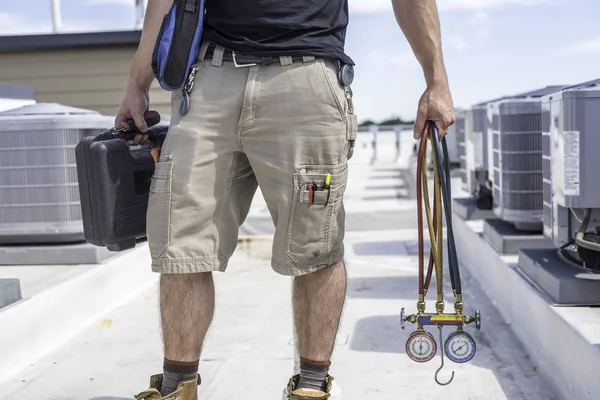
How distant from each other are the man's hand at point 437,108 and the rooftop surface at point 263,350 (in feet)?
3.30

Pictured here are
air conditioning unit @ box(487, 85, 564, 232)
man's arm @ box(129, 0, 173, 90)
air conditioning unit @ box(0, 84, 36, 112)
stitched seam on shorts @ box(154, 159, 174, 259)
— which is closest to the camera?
stitched seam on shorts @ box(154, 159, 174, 259)

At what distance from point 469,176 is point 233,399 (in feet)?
12.5

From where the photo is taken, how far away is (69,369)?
331 centimetres

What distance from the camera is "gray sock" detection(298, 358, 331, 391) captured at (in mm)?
2441

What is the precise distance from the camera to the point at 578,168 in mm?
3197

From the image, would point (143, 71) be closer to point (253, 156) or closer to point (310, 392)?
point (253, 156)

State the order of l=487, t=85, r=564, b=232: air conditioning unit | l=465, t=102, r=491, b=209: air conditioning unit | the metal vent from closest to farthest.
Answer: the metal vent, l=487, t=85, r=564, b=232: air conditioning unit, l=465, t=102, r=491, b=209: air conditioning unit

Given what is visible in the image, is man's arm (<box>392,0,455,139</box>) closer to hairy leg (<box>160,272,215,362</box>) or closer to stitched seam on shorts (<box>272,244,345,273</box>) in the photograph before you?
stitched seam on shorts (<box>272,244,345,273</box>)

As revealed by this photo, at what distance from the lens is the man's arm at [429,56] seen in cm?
240

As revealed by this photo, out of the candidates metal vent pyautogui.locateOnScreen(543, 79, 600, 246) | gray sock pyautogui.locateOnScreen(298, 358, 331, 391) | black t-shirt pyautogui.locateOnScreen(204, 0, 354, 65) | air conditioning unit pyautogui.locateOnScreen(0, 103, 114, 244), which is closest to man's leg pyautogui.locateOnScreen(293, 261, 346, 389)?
gray sock pyautogui.locateOnScreen(298, 358, 331, 391)

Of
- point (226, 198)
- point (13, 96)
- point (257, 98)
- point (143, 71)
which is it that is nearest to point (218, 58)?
point (257, 98)

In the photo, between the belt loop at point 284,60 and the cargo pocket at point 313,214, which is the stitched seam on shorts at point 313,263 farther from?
the belt loop at point 284,60

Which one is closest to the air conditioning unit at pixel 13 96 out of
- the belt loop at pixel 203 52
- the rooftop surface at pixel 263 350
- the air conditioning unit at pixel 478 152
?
the rooftop surface at pixel 263 350

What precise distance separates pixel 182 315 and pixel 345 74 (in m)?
0.84
